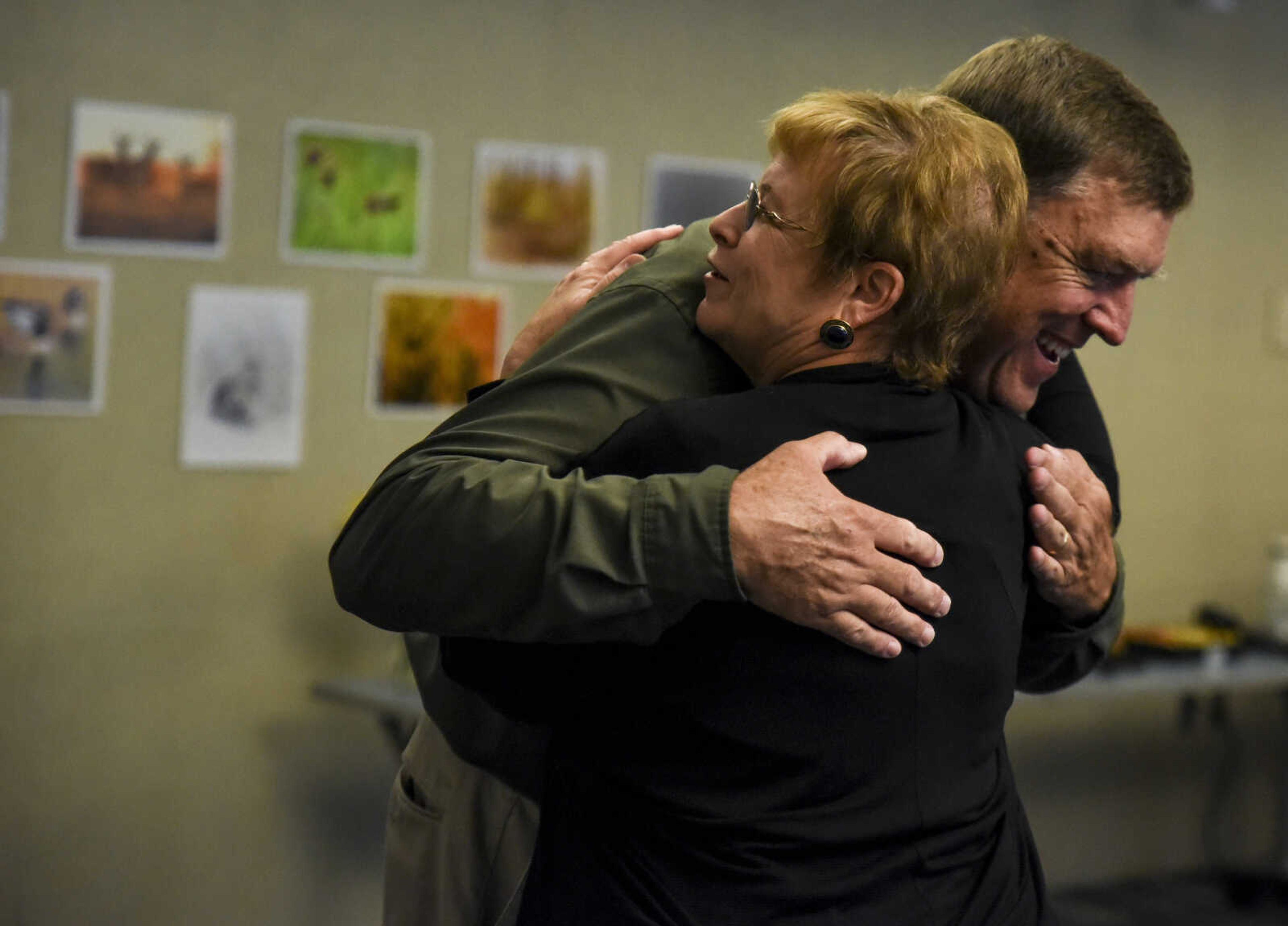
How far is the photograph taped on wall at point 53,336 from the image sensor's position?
3303mm

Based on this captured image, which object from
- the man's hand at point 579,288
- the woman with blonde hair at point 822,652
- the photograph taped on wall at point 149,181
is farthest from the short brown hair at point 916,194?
the photograph taped on wall at point 149,181

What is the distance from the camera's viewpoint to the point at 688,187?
4.05 meters

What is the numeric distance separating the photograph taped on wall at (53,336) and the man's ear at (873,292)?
8.34 ft

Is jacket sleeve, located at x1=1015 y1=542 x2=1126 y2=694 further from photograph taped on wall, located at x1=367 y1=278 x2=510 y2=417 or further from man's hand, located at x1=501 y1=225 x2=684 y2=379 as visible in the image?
photograph taped on wall, located at x1=367 y1=278 x2=510 y2=417

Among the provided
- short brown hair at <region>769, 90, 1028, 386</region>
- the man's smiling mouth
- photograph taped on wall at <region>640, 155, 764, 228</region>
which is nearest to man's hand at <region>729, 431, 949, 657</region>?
short brown hair at <region>769, 90, 1028, 386</region>

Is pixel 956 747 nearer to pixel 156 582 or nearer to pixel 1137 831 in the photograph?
pixel 156 582

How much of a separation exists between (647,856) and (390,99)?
8.94ft

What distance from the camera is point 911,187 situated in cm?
119

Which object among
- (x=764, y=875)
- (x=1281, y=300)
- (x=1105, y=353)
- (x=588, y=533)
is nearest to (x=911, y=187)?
(x=588, y=533)

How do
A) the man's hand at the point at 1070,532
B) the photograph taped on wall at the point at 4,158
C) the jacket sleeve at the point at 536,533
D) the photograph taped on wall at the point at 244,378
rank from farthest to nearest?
the photograph taped on wall at the point at 244,378 < the photograph taped on wall at the point at 4,158 < the man's hand at the point at 1070,532 < the jacket sleeve at the point at 536,533

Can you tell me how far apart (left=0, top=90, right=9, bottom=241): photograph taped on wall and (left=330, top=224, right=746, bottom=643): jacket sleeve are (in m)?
2.38

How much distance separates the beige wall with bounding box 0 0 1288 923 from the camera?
333 centimetres

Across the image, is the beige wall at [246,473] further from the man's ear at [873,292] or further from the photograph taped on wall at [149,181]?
the man's ear at [873,292]

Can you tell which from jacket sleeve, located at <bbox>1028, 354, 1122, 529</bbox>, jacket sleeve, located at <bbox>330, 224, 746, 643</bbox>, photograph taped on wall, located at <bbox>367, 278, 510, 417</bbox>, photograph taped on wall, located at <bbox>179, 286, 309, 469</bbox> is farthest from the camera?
photograph taped on wall, located at <bbox>367, 278, 510, 417</bbox>
